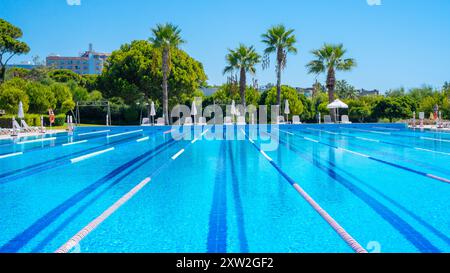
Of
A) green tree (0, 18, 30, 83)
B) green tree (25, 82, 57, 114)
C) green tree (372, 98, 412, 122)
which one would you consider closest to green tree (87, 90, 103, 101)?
green tree (0, 18, 30, 83)

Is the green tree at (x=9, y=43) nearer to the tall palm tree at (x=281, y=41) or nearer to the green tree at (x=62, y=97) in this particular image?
the green tree at (x=62, y=97)

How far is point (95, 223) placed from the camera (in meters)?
4.53

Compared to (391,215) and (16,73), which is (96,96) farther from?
(391,215)

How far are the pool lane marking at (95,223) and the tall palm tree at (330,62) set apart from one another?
27.5 m

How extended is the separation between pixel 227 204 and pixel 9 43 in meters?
33.8

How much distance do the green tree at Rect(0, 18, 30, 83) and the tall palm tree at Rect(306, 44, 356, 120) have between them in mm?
24074

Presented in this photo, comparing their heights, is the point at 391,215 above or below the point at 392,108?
below

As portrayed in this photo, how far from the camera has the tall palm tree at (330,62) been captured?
31.4 metres

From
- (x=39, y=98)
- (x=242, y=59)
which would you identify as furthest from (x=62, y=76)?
(x=242, y=59)

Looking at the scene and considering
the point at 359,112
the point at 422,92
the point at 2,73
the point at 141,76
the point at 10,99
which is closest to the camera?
the point at 10,99

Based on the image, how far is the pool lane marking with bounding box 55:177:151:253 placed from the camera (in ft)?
12.3

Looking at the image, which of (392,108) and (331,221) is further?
(392,108)

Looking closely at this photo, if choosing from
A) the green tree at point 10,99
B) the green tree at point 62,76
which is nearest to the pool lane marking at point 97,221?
the green tree at point 10,99
